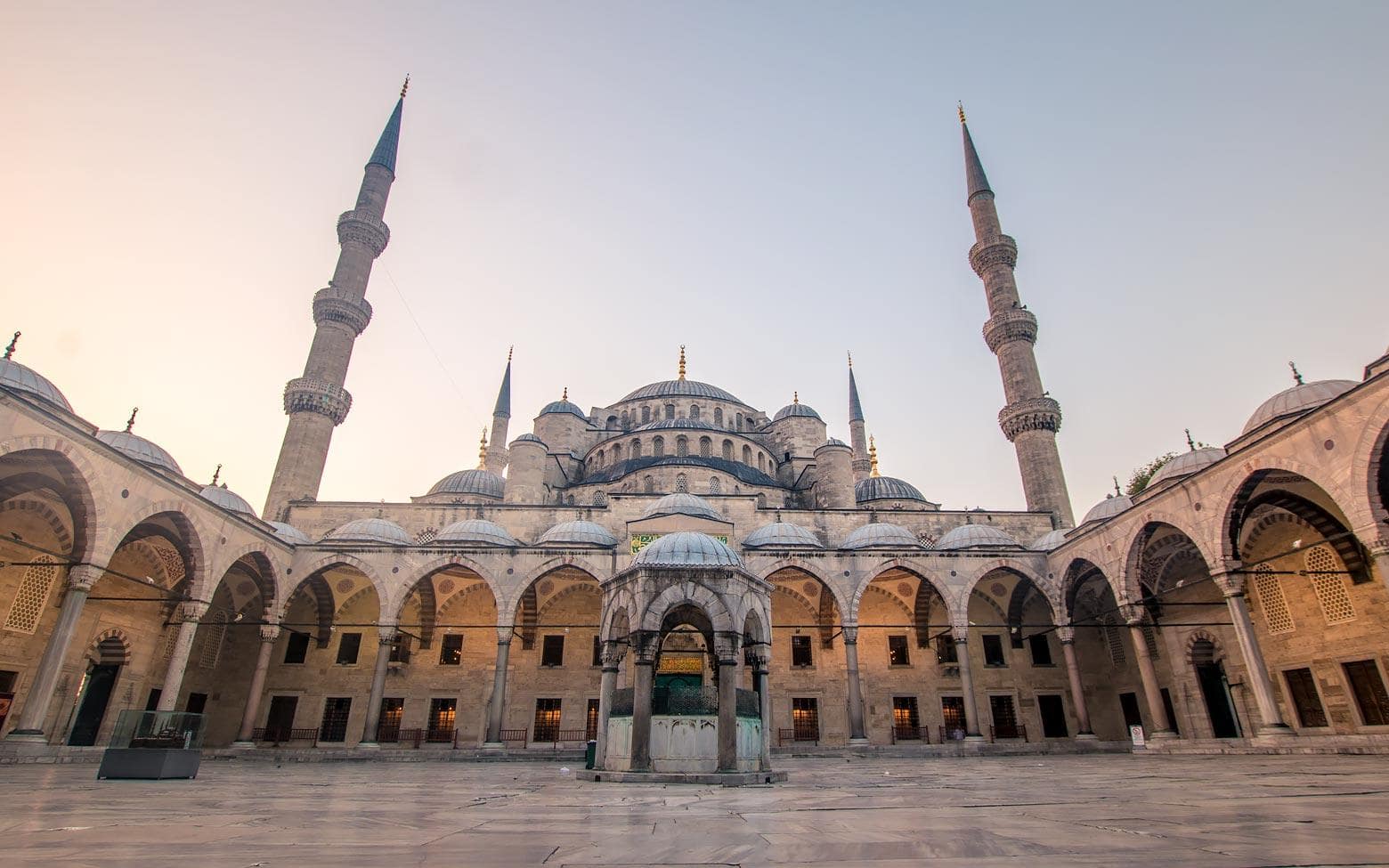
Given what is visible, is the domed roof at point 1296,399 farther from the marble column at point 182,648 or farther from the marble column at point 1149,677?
the marble column at point 182,648

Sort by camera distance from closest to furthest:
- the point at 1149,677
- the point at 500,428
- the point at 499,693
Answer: the point at 1149,677 → the point at 499,693 → the point at 500,428

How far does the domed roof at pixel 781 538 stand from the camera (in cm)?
2036

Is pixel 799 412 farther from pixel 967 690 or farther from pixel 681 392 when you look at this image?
pixel 967 690

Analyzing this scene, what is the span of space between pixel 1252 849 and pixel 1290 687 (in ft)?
57.9

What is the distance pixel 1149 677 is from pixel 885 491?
49.4 feet

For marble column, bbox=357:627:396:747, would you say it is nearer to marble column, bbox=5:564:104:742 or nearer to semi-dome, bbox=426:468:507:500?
marble column, bbox=5:564:104:742

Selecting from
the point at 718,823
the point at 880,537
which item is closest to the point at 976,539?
the point at 880,537

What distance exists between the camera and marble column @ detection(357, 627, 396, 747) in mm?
17266

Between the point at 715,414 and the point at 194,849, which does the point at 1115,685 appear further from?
the point at 194,849

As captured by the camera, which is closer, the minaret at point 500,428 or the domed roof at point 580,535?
the domed roof at point 580,535

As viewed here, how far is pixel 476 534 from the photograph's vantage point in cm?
2067

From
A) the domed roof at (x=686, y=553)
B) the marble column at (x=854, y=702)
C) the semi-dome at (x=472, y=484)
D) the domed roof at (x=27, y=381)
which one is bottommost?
the marble column at (x=854, y=702)

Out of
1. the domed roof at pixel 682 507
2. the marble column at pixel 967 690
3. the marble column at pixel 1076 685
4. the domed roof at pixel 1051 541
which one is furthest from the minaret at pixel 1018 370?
the domed roof at pixel 682 507

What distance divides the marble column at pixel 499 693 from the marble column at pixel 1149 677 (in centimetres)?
1518
